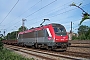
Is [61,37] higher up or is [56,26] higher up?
[56,26]

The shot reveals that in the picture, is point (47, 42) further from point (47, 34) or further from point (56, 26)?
point (56, 26)

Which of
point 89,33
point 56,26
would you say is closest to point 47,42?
point 56,26

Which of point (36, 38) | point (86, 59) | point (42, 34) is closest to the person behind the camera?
point (86, 59)

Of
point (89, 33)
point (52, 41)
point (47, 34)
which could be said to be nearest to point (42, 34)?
point (47, 34)

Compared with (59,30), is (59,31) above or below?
below

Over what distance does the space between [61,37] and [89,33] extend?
55.3ft

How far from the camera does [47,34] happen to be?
1902cm

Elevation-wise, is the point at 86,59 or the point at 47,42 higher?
the point at 47,42

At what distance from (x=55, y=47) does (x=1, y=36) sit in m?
5.97

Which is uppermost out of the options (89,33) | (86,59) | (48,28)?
(48,28)

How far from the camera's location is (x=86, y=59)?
11.8m

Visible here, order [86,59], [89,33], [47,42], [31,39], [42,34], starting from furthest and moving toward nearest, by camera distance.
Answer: [31,39], [42,34], [47,42], [86,59], [89,33]

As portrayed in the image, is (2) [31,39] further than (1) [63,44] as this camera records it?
Yes

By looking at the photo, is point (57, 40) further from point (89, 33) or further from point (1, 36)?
point (89, 33)
